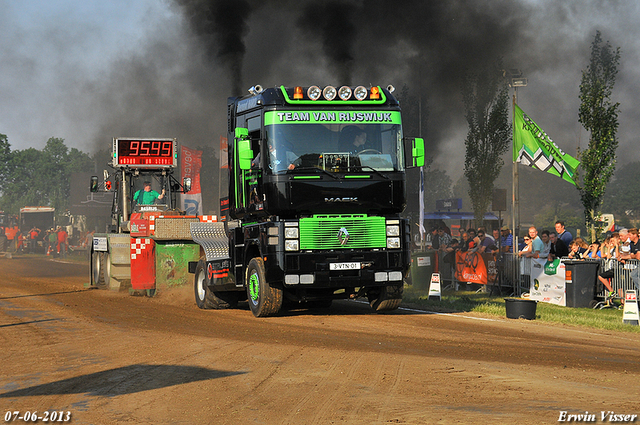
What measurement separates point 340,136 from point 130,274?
25.9 feet

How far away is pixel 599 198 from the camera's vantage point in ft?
70.7

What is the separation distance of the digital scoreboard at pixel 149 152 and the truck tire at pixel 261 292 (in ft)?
22.8

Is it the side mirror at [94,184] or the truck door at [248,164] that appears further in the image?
the side mirror at [94,184]

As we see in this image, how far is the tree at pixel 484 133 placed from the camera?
110ft

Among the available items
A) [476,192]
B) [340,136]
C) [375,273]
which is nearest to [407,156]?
[340,136]

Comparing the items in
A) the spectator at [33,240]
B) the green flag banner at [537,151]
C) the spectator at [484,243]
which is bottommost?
the spectator at [484,243]

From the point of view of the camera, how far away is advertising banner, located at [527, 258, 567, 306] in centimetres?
1567

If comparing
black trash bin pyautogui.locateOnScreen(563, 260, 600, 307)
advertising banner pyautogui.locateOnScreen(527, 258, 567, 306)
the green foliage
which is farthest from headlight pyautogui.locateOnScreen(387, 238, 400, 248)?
the green foliage

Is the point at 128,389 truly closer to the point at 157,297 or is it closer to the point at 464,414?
the point at 464,414

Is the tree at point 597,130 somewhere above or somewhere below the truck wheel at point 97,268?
above

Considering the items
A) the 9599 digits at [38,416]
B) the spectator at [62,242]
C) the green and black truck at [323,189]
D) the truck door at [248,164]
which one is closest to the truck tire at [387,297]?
the green and black truck at [323,189]

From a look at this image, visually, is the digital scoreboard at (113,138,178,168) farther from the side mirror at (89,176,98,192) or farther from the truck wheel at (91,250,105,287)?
the truck wheel at (91,250,105,287)

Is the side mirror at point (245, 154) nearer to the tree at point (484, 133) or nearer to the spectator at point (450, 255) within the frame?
A: the spectator at point (450, 255)

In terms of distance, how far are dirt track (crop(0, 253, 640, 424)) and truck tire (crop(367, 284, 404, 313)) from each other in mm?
306
